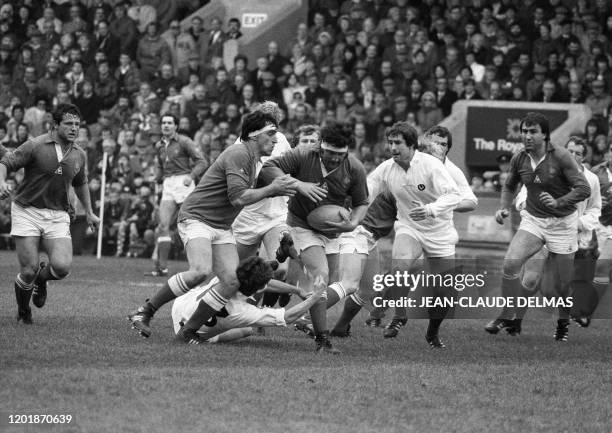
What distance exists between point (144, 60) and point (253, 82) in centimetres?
334

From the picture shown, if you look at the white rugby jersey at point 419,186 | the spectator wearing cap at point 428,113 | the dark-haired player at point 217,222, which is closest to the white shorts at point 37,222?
the dark-haired player at point 217,222

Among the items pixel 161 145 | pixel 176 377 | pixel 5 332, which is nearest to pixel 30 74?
pixel 161 145

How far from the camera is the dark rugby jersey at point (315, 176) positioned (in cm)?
1004

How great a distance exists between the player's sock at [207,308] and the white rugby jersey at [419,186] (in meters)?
2.18

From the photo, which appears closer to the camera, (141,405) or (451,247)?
(141,405)

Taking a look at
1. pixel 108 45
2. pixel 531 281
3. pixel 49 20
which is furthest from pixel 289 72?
pixel 531 281

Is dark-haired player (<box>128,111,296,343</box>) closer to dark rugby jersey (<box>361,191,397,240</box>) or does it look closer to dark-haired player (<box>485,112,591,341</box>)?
dark rugby jersey (<box>361,191,397,240</box>)

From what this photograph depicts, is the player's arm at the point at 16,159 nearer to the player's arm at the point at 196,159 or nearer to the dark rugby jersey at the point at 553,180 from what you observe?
the dark rugby jersey at the point at 553,180

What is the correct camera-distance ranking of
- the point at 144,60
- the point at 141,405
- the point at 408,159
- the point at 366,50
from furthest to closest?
the point at 144,60 → the point at 366,50 → the point at 408,159 → the point at 141,405

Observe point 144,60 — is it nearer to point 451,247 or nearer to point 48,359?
point 451,247

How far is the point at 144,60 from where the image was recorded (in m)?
25.4

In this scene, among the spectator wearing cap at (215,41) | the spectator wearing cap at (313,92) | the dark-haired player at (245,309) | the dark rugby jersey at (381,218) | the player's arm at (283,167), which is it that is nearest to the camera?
the dark-haired player at (245,309)

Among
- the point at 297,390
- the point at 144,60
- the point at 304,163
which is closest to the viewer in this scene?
the point at 297,390

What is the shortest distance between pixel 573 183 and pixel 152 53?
15353 millimetres
